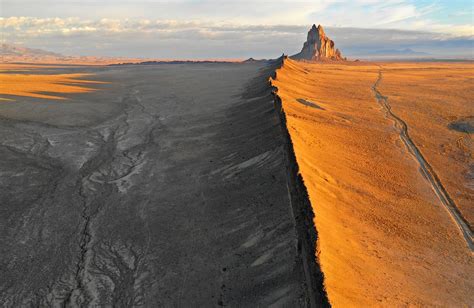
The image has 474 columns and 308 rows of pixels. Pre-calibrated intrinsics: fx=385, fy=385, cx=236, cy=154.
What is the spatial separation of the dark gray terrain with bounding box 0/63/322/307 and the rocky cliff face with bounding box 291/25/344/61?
448ft

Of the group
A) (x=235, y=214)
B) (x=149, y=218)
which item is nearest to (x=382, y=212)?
(x=235, y=214)

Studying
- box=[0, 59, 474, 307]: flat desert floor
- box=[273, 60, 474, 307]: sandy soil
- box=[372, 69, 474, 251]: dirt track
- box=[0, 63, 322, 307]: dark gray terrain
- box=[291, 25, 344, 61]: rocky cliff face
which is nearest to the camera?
box=[273, 60, 474, 307]: sandy soil

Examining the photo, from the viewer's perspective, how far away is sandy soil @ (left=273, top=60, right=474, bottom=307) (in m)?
10.7

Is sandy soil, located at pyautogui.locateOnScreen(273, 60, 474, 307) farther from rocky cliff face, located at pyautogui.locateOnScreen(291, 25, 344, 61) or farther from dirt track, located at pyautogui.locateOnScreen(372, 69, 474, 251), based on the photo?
rocky cliff face, located at pyautogui.locateOnScreen(291, 25, 344, 61)

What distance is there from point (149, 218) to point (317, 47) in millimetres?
153669

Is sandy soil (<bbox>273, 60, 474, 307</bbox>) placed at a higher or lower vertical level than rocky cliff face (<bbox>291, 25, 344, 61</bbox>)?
lower

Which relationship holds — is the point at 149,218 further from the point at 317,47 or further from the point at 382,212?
the point at 317,47

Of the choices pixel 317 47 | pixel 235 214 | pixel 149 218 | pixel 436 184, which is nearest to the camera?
pixel 235 214

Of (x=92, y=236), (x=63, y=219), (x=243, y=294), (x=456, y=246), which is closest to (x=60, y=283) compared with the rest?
(x=92, y=236)

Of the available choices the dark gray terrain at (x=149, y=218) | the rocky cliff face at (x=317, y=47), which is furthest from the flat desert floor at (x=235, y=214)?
the rocky cliff face at (x=317, y=47)

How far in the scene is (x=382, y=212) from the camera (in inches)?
605

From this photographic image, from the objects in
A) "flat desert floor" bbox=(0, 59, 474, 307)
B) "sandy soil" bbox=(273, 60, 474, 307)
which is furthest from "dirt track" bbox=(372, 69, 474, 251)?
"sandy soil" bbox=(273, 60, 474, 307)

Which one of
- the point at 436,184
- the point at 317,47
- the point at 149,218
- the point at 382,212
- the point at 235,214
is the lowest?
the point at 436,184

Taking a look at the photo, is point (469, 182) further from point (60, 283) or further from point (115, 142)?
point (115, 142)
